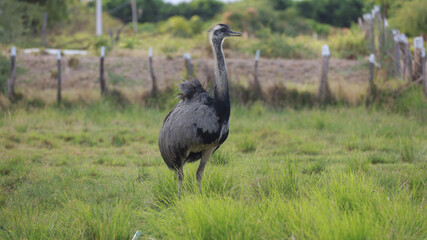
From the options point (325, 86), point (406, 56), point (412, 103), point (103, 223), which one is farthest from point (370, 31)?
point (103, 223)

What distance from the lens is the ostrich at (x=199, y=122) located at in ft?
16.8

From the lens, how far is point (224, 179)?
5.48 metres

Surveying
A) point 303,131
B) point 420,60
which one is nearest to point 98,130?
point 303,131

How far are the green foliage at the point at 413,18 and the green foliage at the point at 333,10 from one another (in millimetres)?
19679

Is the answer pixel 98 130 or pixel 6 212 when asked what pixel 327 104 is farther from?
pixel 6 212

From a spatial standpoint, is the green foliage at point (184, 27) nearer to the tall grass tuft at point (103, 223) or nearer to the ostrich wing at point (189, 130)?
the ostrich wing at point (189, 130)

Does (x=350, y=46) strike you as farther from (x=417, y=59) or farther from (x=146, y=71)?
(x=417, y=59)

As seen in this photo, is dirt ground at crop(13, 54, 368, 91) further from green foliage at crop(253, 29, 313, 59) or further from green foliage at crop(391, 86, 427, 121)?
green foliage at crop(391, 86, 427, 121)

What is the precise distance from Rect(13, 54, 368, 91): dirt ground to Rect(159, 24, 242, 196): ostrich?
9555mm

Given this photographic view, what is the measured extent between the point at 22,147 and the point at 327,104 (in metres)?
7.69

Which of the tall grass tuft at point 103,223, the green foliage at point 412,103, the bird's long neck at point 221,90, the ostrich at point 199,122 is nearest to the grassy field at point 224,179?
the tall grass tuft at point 103,223

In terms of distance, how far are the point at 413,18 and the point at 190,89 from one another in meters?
16.2

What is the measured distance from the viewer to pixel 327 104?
12.8m

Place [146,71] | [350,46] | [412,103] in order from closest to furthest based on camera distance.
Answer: [412,103], [146,71], [350,46]
